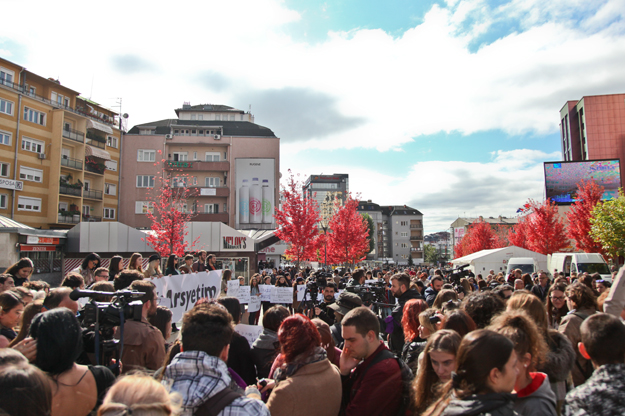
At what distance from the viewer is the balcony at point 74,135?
38.1 m

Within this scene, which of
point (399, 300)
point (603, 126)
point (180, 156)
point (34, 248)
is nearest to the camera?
point (399, 300)

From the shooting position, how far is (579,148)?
6475cm

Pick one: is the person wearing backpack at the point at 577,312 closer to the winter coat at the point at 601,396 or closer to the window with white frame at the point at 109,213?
the winter coat at the point at 601,396

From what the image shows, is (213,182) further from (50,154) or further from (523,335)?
(523,335)

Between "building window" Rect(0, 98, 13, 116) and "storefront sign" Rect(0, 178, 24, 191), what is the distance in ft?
19.1

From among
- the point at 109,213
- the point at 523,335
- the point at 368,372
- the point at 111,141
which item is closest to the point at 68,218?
the point at 109,213

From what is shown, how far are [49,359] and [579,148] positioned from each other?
7804 centimetres

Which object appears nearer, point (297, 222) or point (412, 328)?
point (412, 328)

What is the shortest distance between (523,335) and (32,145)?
42.9 m

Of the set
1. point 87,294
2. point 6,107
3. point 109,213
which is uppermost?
point 6,107

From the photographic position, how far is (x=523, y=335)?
2789mm

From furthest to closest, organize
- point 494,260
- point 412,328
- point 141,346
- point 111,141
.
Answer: point 111,141 < point 494,260 < point 412,328 < point 141,346

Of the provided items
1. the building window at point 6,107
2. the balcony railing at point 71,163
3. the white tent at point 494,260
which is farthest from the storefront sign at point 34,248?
the white tent at point 494,260

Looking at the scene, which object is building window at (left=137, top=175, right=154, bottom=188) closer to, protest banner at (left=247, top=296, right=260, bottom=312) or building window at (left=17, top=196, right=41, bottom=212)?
building window at (left=17, top=196, right=41, bottom=212)
